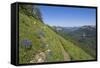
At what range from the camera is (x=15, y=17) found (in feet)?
8.80

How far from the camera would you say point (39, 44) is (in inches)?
111

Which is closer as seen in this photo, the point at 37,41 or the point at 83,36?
the point at 37,41

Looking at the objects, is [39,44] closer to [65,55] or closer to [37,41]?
[37,41]

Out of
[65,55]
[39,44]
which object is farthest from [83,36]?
[39,44]

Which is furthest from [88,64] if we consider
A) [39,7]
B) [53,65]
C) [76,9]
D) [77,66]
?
[39,7]

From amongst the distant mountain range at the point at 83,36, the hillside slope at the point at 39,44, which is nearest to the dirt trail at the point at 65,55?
the hillside slope at the point at 39,44

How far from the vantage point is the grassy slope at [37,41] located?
8.96 ft

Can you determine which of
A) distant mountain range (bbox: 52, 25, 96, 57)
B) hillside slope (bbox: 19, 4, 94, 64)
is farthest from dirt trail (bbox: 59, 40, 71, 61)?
distant mountain range (bbox: 52, 25, 96, 57)

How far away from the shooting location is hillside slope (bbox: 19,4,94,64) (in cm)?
274

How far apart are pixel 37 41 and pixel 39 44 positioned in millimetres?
41

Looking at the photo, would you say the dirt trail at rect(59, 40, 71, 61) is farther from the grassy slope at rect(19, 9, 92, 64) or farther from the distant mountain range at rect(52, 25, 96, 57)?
the distant mountain range at rect(52, 25, 96, 57)

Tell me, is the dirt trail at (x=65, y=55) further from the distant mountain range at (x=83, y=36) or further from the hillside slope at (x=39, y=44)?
the distant mountain range at (x=83, y=36)

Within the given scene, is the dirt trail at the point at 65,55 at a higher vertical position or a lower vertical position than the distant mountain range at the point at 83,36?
lower
